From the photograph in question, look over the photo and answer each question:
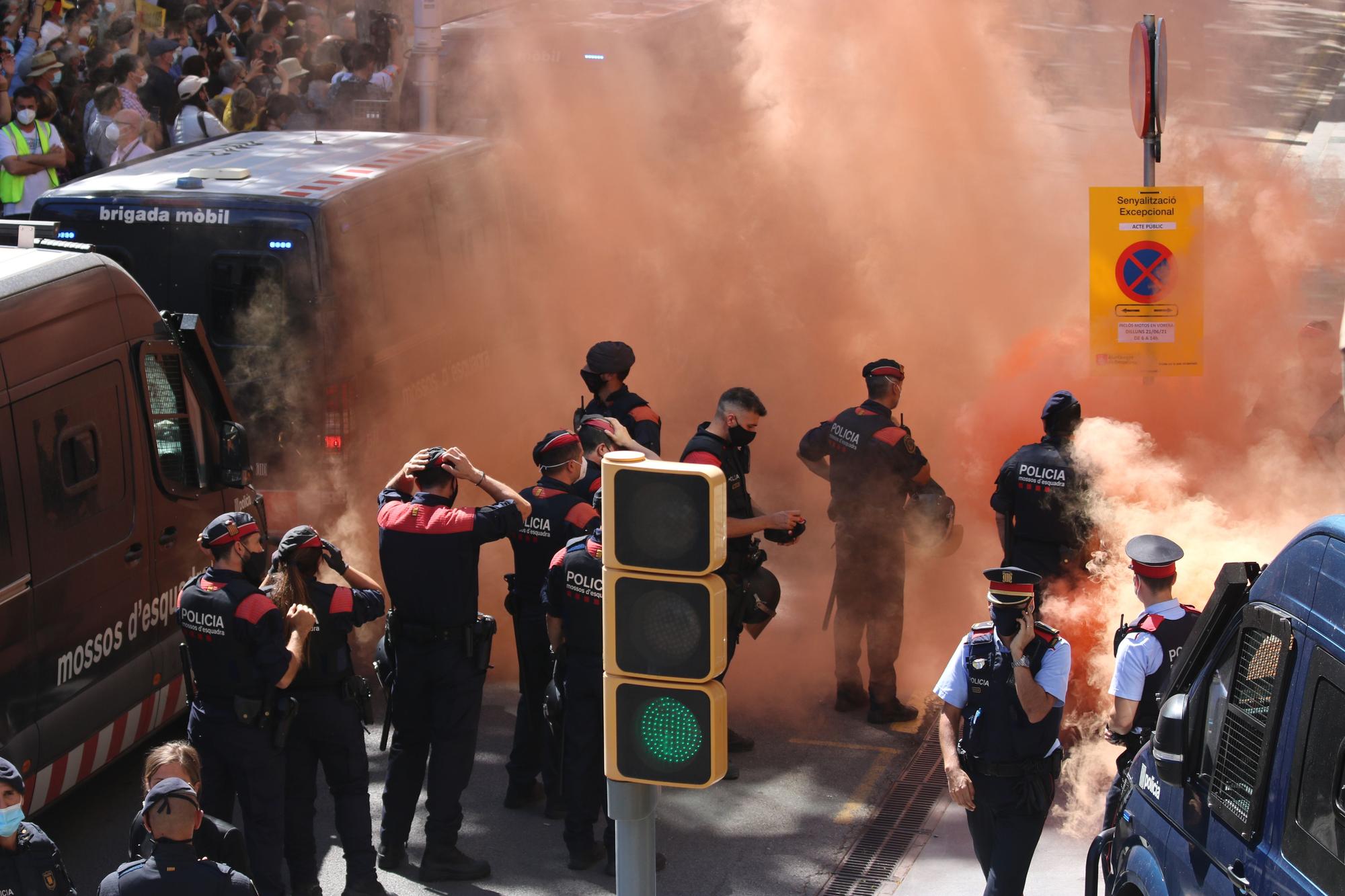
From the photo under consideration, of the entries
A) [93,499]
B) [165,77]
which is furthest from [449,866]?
[165,77]

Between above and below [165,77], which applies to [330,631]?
below

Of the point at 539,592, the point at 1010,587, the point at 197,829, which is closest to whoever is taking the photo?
the point at 197,829

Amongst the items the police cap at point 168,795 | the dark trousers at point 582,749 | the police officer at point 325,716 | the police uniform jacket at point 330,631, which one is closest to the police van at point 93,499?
the police officer at point 325,716

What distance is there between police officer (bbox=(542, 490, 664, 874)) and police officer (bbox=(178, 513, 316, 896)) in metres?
1.08

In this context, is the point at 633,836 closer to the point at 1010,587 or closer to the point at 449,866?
the point at 1010,587

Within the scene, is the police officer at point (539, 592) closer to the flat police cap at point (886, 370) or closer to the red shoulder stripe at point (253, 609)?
the red shoulder stripe at point (253, 609)

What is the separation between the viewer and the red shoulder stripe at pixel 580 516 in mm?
6859

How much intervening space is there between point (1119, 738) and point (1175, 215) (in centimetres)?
330

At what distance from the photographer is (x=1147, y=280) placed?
26.3 feet

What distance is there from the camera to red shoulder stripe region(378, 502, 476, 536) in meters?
6.54

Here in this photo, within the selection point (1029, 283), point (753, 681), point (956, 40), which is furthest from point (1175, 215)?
point (956, 40)

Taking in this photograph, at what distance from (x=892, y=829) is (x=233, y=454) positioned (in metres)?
3.53

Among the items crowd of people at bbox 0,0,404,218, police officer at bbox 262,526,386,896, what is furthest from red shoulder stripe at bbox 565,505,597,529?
crowd of people at bbox 0,0,404,218

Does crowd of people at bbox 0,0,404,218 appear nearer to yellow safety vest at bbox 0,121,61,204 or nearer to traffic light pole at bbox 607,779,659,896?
yellow safety vest at bbox 0,121,61,204
